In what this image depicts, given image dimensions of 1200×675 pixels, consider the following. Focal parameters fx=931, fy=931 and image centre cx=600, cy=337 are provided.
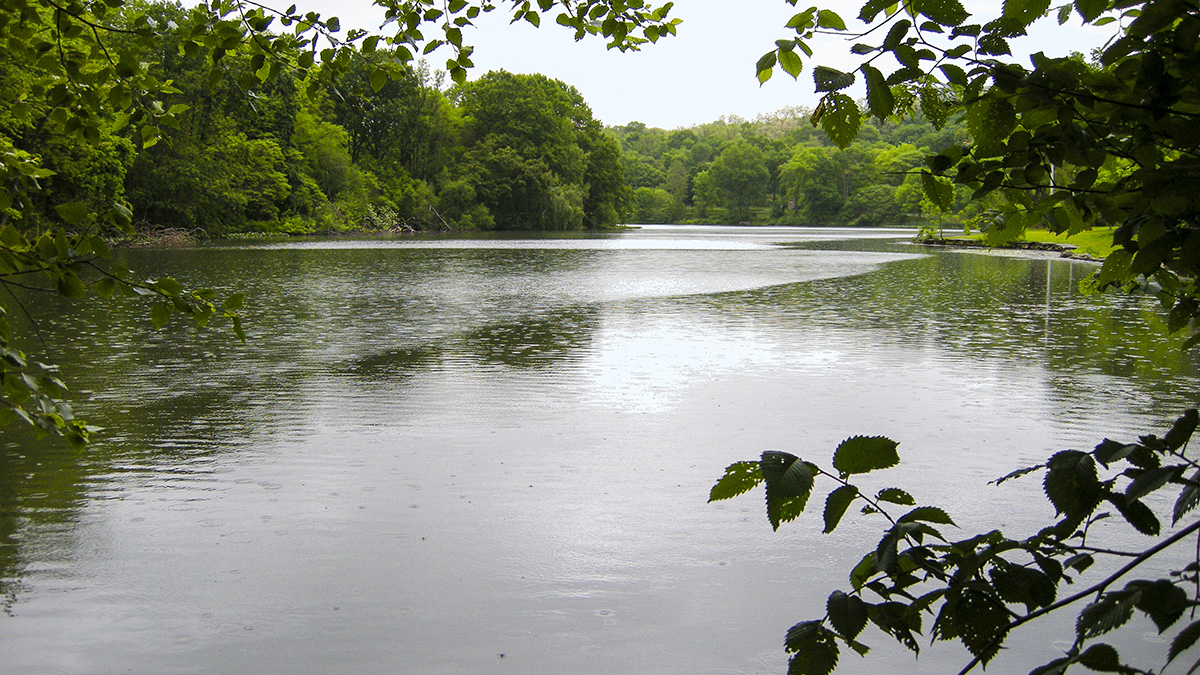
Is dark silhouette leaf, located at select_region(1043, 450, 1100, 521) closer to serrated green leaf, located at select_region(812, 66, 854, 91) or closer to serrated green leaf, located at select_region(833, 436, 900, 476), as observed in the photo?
serrated green leaf, located at select_region(833, 436, 900, 476)

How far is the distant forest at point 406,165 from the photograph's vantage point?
37.4 meters

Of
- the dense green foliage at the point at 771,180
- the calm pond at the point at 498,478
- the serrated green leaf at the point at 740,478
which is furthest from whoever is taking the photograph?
the dense green foliage at the point at 771,180

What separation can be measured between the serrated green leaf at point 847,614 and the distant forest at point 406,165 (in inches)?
39.1

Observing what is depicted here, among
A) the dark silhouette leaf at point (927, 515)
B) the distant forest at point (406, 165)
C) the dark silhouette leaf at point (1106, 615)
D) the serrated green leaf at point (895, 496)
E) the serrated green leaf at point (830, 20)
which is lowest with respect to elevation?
the dark silhouette leaf at point (1106, 615)

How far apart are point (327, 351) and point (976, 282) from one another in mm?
18133

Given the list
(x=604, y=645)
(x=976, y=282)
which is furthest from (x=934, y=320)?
(x=604, y=645)

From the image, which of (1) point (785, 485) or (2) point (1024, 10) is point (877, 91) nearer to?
(2) point (1024, 10)

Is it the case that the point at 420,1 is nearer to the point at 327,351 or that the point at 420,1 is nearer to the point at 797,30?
the point at 797,30

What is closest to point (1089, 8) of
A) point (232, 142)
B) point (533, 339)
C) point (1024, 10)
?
point (1024, 10)

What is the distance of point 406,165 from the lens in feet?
263

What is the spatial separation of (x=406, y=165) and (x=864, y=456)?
8175cm

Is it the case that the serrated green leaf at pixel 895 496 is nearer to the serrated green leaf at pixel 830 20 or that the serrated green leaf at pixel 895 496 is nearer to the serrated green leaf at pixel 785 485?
the serrated green leaf at pixel 785 485

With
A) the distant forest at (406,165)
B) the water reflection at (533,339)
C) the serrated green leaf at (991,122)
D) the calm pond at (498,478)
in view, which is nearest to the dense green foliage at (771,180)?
the distant forest at (406,165)

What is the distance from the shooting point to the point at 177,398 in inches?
345
